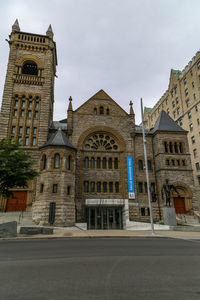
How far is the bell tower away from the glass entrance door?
12.8 m

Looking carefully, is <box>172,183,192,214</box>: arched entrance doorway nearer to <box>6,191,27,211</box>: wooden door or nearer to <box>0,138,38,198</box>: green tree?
<box>6,191,27,211</box>: wooden door

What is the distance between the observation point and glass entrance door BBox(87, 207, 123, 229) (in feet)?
96.3

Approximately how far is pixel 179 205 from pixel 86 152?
16022mm

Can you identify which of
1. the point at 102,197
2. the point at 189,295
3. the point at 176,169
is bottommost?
the point at 189,295

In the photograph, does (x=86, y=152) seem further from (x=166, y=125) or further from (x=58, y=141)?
(x=166, y=125)

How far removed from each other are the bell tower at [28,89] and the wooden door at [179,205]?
21.6 meters

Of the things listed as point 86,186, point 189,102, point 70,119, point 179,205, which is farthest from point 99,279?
point 189,102

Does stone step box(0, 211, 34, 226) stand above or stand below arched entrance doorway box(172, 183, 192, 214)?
below

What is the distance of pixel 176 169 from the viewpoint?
103ft

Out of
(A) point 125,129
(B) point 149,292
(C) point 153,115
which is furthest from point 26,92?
(C) point 153,115

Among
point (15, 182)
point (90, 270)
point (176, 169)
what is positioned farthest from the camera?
point (176, 169)

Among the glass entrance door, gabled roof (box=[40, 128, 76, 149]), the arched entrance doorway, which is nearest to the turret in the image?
gabled roof (box=[40, 128, 76, 149])

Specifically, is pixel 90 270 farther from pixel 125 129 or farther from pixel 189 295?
pixel 125 129

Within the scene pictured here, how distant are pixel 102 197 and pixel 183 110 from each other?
3252cm
